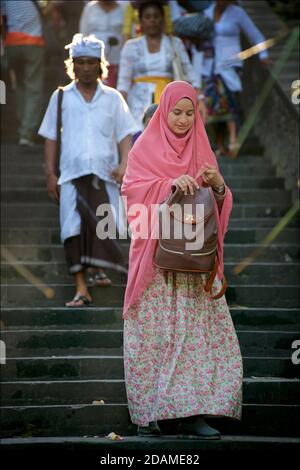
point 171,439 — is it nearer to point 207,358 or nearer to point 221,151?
point 207,358

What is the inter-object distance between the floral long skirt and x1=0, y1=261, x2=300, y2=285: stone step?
99.4 inches

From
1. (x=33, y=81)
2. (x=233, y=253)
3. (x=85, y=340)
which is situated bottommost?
(x=85, y=340)

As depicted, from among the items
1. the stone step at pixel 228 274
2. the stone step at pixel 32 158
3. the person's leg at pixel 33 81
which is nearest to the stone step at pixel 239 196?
the stone step at pixel 32 158

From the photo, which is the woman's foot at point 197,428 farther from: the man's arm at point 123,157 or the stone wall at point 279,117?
the stone wall at point 279,117

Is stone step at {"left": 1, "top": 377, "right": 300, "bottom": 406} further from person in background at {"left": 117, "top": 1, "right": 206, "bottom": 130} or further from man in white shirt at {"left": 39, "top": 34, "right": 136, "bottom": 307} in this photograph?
person in background at {"left": 117, "top": 1, "right": 206, "bottom": 130}

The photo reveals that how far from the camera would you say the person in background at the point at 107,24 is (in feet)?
45.2

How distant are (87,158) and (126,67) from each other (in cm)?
198

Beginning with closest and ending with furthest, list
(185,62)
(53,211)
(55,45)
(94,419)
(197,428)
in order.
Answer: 1. (197,428)
2. (94,419)
3. (53,211)
4. (185,62)
5. (55,45)

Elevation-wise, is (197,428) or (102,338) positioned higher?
(102,338)

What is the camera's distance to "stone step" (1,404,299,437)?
8.70 meters

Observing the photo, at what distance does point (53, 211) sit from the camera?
12102mm

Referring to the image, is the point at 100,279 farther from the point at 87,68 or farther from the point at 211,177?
the point at 211,177

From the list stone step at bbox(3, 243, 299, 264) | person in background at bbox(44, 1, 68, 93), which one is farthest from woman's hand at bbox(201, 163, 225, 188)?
person in background at bbox(44, 1, 68, 93)

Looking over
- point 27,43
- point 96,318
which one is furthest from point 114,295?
point 27,43
